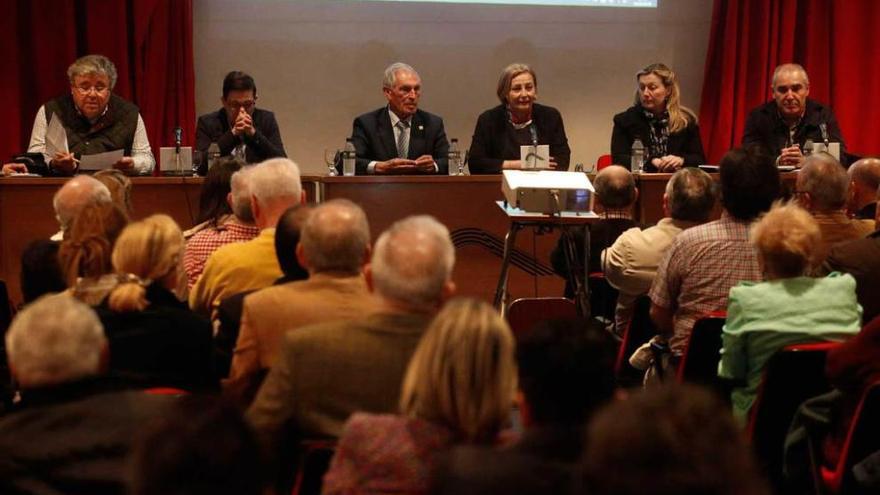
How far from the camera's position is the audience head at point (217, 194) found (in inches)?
170

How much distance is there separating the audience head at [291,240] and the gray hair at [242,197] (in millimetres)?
708

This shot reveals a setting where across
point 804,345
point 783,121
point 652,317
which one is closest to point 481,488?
point 804,345

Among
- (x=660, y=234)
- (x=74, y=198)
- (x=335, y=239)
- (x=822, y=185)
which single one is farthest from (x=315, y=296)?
(x=822, y=185)

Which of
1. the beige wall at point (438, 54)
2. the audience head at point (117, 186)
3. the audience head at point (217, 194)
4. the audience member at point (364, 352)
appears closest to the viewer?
the audience member at point (364, 352)

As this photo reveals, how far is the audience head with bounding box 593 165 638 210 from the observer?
462cm

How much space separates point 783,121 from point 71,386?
A: 508 cm

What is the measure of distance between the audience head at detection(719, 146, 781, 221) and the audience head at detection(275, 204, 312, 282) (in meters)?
1.39

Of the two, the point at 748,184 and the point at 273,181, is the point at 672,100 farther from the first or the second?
the point at 273,181

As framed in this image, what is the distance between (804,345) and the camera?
2.92 meters

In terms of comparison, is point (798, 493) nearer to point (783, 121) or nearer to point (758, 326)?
point (758, 326)

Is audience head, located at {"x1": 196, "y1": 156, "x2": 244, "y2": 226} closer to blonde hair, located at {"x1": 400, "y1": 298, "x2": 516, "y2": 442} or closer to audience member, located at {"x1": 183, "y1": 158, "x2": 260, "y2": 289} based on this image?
audience member, located at {"x1": 183, "y1": 158, "x2": 260, "y2": 289}

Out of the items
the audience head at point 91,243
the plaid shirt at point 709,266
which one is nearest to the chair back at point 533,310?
the plaid shirt at point 709,266

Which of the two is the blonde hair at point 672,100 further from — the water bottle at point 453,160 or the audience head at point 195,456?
the audience head at point 195,456

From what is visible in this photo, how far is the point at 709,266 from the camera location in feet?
11.8
